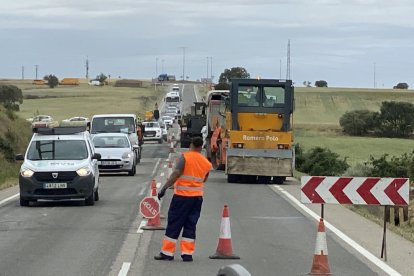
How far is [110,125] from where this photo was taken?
1561 inches

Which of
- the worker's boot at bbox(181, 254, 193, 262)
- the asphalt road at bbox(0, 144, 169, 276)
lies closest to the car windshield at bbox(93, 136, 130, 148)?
the asphalt road at bbox(0, 144, 169, 276)

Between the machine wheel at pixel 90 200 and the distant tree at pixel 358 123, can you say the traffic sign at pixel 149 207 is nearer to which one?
the machine wheel at pixel 90 200

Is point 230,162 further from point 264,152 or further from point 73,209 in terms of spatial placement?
point 73,209

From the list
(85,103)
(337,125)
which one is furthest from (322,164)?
(85,103)

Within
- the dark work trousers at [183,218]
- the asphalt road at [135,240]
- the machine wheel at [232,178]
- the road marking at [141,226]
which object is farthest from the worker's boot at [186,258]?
the machine wheel at [232,178]

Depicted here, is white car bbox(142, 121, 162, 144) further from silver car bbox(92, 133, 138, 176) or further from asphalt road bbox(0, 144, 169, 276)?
asphalt road bbox(0, 144, 169, 276)

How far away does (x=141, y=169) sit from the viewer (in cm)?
3691

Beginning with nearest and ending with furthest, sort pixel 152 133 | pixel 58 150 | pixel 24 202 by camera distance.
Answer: pixel 24 202
pixel 58 150
pixel 152 133

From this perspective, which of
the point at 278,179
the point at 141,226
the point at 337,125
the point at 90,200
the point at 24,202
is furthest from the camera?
the point at 337,125

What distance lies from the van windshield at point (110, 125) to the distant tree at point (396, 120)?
169 ft

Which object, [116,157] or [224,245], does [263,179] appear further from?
[224,245]

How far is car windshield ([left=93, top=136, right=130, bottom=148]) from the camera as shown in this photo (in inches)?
1294

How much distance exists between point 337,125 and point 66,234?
80.2 meters

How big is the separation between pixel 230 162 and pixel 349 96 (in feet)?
357
